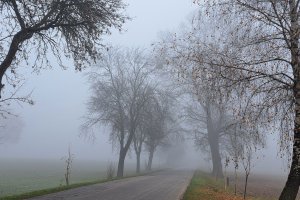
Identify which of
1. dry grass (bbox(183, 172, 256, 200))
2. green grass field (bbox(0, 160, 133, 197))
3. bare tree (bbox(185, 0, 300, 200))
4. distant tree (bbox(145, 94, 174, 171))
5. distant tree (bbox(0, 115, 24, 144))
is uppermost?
distant tree (bbox(0, 115, 24, 144))

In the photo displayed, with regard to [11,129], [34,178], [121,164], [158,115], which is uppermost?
[11,129]

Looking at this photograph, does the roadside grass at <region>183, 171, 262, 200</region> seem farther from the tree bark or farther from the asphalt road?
the tree bark

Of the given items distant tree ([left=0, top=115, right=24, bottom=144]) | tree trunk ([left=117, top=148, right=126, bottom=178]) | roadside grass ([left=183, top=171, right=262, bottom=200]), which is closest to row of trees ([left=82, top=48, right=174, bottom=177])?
tree trunk ([left=117, top=148, right=126, bottom=178])

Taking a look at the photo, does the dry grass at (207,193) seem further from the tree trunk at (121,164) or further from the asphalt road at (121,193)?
the tree trunk at (121,164)

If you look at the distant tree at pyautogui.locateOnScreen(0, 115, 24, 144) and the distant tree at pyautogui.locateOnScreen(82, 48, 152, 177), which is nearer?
the distant tree at pyautogui.locateOnScreen(82, 48, 152, 177)

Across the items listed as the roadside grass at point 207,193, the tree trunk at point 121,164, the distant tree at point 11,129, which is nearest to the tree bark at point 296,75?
the roadside grass at point 207,193

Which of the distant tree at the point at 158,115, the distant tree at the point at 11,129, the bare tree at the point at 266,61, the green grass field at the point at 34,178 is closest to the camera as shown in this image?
the bare tree at the point at 266,61

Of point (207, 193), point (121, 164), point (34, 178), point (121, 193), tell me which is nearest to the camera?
point (121, 193)

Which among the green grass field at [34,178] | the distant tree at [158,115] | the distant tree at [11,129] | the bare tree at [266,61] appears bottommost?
the green grass field at [34,178]

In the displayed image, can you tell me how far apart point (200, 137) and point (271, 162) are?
329ft

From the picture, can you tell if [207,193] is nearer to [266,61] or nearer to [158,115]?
[266,61]

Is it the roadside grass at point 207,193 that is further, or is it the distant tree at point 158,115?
the distant tree at point 158,115

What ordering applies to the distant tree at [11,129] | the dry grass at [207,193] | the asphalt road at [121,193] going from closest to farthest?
the asphalt road at [121,193] < the dry grass at [207,193] < the distant tree at [11,129]

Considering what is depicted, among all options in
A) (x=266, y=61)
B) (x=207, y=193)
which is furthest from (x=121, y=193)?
(x=266, y=61)
